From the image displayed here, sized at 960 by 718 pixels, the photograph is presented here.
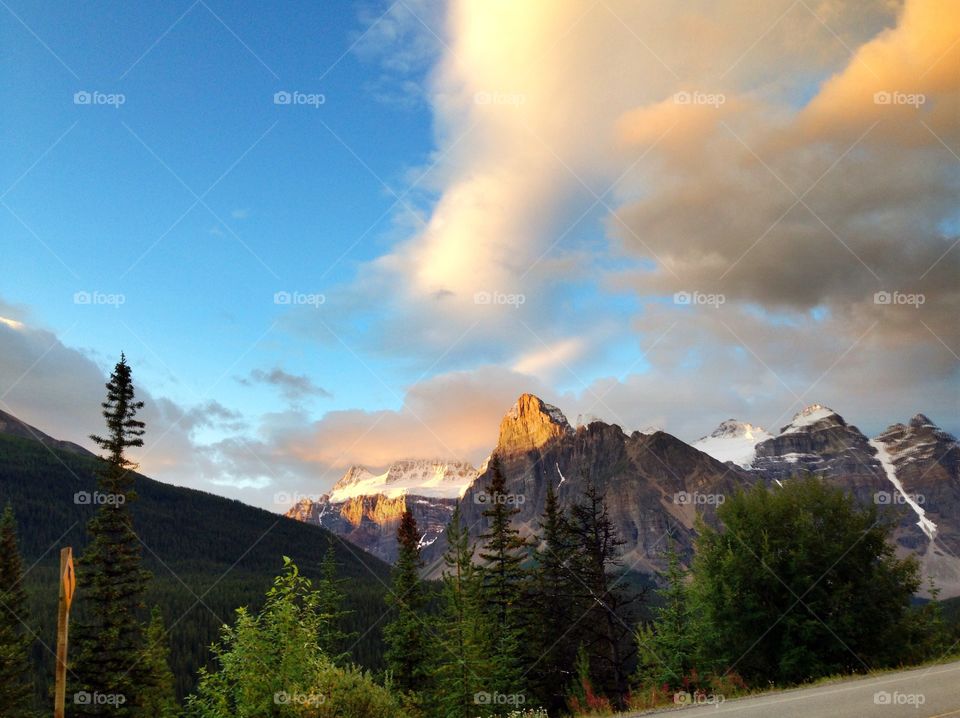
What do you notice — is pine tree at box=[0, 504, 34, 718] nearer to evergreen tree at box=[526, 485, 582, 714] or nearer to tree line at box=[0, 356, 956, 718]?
tree line at box=[0, 356, 956, 718]

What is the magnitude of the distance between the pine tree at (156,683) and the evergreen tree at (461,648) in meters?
19.5

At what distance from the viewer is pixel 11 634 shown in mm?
55312

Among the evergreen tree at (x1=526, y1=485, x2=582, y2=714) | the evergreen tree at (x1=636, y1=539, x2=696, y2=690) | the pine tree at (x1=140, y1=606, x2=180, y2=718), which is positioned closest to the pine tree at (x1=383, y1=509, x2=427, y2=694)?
the evergreen tree at (x1=526, y1=485, x2=582, y2=714)

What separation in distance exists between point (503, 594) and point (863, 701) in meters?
35.1

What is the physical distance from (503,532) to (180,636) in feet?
397

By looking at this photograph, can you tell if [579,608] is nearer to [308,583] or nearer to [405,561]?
[405,561]

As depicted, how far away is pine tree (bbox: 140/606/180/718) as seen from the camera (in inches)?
1821

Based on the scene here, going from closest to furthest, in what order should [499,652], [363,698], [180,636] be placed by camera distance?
1. [363,698]
2. [499,652]
3. [180,636]

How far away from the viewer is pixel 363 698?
13914mm

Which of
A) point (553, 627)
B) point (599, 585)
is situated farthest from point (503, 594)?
point (599, 585)

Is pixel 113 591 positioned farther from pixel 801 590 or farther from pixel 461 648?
pixel 801 590

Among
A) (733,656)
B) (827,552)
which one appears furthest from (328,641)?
(827,552)
